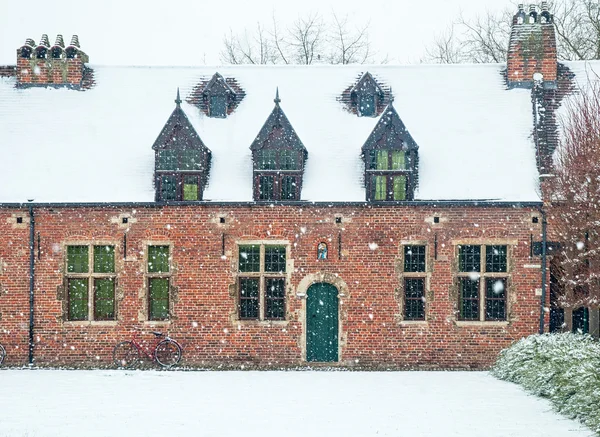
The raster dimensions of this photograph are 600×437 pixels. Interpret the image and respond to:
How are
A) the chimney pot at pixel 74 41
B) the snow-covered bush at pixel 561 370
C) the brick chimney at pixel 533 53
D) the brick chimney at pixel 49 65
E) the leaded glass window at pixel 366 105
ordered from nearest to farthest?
the snow-covered bush at pixel 561 370
the leaded glass window at pixel 366 105
the brick chimney at pixel 533 53
the brick chimney at pixel 49 65
the chimney pot at pixel 74 41

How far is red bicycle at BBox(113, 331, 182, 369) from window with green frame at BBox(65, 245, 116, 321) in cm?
81

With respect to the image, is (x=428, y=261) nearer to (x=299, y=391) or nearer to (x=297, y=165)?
(x=297, y=165)

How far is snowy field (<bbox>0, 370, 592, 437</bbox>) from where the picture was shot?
12586mm

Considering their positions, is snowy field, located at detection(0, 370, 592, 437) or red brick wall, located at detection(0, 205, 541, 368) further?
red brick wall, located at detection(0, 205, 541, 368)

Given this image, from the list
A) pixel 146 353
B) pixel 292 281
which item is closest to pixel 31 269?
pixel 146 353

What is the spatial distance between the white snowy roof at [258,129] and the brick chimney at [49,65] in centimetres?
30

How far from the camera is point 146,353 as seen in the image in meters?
20.9

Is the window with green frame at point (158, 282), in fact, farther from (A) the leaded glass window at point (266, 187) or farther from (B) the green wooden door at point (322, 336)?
(B) the green wooden door at point (322, 336)

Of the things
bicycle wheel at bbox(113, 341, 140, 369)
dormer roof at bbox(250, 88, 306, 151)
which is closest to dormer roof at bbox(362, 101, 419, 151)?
dormer roof at bbox(250, 88, 306, 151)

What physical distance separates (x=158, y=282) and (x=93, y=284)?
5.11 feet

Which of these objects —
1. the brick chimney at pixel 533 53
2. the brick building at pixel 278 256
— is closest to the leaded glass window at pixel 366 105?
the brick building at pixel 278 256

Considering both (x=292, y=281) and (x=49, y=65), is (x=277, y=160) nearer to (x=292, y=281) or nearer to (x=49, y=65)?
(x=292, y=281)

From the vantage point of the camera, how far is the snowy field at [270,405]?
12.6 metres

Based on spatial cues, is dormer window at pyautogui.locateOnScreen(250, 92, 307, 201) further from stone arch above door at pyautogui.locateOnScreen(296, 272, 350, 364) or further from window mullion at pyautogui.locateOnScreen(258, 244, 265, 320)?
stone arch above door at pyautogui.locateOnScreen(296, 272, 350, 364)
